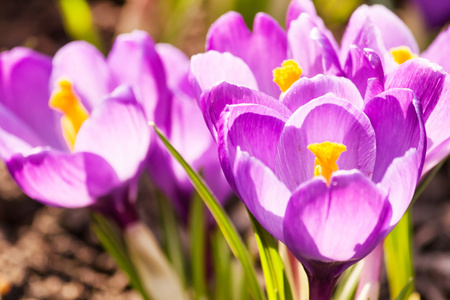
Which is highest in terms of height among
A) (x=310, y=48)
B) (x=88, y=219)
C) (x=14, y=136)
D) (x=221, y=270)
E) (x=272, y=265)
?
(x=310, y=48)

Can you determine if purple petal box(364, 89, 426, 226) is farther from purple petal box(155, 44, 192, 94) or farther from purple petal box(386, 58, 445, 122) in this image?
purple petal box(155, 44, 192, 94)

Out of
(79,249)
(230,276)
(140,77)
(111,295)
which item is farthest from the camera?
(79,249)

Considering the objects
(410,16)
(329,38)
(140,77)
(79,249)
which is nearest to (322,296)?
(329,38)

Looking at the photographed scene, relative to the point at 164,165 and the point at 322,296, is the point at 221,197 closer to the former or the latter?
the point at 164,165

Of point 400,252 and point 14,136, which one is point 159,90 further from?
point 400,252

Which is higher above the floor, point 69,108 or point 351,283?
point 69,108

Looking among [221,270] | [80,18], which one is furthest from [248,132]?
[80,18]

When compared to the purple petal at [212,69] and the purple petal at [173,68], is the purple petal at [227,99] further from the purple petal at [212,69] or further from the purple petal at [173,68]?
the purple petal at [173,68]
